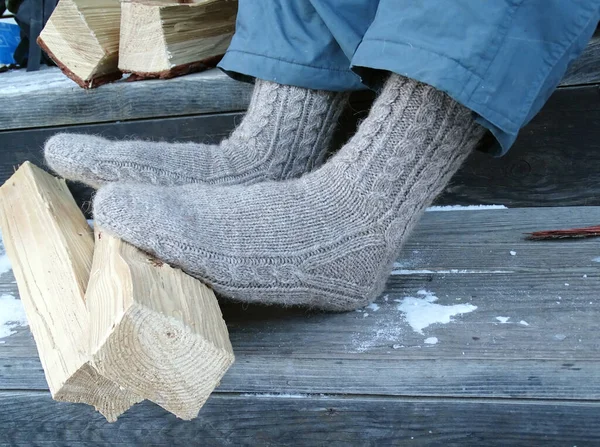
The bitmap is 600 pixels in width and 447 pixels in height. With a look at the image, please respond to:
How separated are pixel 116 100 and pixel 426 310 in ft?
2.24

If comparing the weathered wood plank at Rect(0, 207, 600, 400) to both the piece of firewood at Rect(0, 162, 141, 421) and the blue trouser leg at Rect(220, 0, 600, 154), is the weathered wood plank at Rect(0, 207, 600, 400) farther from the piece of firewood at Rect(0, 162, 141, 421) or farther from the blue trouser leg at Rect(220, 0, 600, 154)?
the blue trouser leg at Rect(220, 0, 600, 154)

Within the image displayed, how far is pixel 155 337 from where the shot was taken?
53 cm

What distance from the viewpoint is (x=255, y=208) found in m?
0.68

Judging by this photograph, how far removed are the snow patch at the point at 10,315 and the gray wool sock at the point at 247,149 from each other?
0.60 ft

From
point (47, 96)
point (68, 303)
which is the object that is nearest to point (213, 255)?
point (68, 303)

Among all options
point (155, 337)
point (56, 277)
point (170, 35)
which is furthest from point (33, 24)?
point (155, 337)

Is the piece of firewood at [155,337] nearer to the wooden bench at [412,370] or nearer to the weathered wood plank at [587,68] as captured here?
the wooden bench at [412,370]

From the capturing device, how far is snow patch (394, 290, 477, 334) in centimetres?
70

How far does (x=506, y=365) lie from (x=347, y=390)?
0.51ft

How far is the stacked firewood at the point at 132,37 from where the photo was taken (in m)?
1.04

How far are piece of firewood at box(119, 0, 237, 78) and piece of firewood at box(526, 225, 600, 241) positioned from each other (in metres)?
0.64

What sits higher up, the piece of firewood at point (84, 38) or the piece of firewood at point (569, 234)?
the piece of firewood at point (84, 38)

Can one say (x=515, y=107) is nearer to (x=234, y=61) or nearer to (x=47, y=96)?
(x=234, y=61)

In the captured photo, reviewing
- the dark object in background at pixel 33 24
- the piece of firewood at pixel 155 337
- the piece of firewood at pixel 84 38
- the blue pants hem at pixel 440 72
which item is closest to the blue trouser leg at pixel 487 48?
the blue pants hem at pixel 440 72
